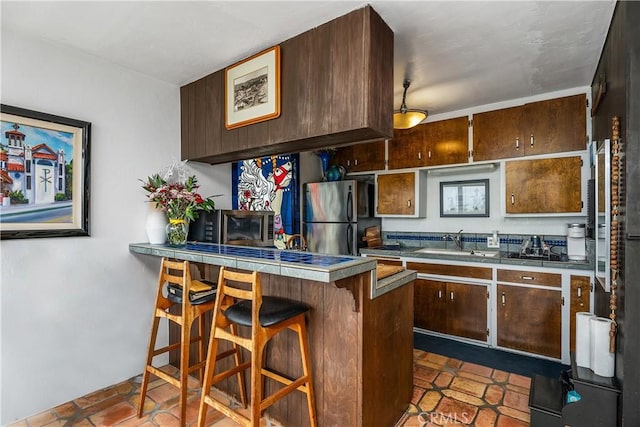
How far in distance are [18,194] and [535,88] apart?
3.98 metres

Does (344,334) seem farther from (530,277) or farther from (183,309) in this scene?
(530,277)

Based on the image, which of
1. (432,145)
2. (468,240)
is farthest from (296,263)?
(468,240)

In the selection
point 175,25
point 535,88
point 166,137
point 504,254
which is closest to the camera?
point 175,25

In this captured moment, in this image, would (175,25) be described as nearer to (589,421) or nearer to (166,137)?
(166,137)

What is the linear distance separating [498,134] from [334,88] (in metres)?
2.22

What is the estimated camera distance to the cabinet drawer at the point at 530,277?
283cm

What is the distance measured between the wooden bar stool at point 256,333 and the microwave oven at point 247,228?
0.87 meters

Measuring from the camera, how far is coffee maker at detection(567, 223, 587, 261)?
2.92 meters

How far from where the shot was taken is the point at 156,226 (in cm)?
252

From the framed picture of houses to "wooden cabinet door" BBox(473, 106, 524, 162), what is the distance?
11.2ft

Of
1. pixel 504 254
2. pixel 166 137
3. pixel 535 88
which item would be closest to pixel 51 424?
pixel 166 137

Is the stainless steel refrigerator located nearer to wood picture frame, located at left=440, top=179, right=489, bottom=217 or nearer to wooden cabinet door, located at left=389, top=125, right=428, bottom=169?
wooden cabinet door, located at left=389, top=125, right=428, bottom=169

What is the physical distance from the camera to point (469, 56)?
2.33 m


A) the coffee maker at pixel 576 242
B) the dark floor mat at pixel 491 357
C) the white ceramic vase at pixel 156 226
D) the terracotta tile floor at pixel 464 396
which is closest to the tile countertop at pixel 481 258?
the coffee maker at pixel 576 242
